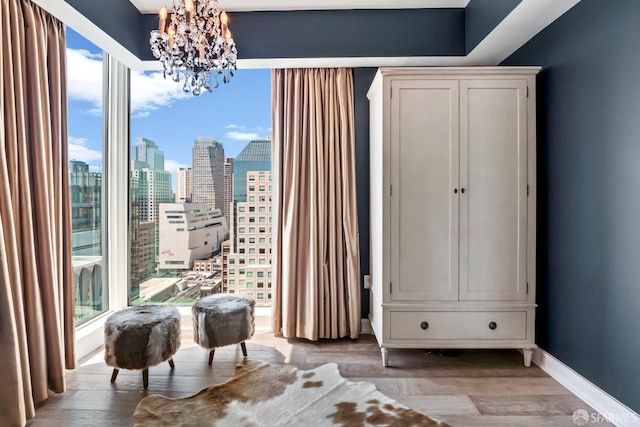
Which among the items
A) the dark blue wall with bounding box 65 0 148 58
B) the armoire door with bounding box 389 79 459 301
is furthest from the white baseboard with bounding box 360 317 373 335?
the dark blue wall with bounding box 65 0 148 58

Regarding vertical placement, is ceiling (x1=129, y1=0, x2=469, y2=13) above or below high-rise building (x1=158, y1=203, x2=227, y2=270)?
above

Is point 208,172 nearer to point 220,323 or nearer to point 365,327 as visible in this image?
point 220,323

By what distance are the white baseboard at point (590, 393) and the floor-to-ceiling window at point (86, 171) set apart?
3.42 metres

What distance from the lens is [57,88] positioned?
2.07m

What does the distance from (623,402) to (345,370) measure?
1494 millimetres

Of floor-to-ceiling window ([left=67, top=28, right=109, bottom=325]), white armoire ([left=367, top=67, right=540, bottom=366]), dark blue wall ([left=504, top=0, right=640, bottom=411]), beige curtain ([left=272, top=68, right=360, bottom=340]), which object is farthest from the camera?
beige curtain ([left=272, top=68, right=360, bottom=340])

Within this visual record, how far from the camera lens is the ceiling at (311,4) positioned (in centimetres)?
258

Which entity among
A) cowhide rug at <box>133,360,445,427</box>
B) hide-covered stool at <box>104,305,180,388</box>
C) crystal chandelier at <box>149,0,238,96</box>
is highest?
crystal chandelier at <box>149,0,238,96</box>

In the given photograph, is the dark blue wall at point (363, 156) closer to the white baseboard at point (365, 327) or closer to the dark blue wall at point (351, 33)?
the white baseboard at point (365, 327)

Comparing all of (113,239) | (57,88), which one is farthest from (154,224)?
(57,88)

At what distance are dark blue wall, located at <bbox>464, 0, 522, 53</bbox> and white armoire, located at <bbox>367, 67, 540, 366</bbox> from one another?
0.31 metres

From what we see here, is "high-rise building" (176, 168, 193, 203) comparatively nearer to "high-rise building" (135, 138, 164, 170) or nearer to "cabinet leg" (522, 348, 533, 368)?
"high-rise building" (135, 138, 164, 170)

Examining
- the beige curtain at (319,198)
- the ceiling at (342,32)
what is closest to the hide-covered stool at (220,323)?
the beige curtain at (319,198)

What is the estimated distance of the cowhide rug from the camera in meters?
1.73
